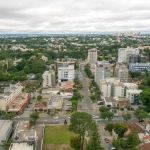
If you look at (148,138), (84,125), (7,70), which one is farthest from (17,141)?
(7,70)

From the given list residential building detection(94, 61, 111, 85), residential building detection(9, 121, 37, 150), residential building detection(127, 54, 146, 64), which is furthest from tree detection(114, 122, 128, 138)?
residential building detection(127, 54, 146, 64)

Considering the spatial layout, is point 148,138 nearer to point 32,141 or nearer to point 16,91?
point 32,141

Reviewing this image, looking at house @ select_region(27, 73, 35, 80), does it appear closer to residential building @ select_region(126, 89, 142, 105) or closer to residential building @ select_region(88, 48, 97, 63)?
residential building @ select_region(88, 48, 97, 63)

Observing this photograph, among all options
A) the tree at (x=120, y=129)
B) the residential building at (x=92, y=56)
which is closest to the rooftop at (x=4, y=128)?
the tree at (x=120, y=129)

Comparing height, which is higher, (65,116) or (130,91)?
(130,91)

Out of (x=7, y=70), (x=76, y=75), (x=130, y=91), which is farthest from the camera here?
(x=7, y=70)

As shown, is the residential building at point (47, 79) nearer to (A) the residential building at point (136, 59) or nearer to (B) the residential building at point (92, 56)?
(A) the residential building at point (136, 59)
